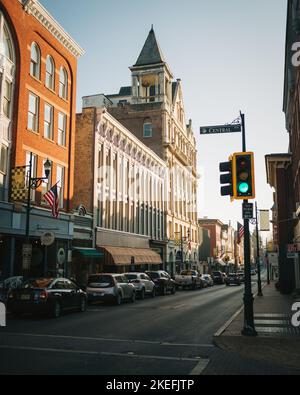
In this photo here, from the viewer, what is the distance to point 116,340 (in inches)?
470

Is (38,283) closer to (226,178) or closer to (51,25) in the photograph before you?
(226,178)

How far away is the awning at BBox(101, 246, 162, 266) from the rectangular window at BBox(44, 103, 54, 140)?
10.8 metres

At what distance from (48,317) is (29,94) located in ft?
50.2

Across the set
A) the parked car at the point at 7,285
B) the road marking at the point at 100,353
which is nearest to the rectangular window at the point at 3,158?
the parked car at the point at 7,285

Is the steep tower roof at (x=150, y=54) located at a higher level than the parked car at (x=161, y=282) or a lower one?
higher

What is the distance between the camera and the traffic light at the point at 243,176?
12.6 meters

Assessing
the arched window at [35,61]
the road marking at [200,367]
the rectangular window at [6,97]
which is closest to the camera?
the road marking at [200,367]

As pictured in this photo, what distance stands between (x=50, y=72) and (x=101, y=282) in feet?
50.0

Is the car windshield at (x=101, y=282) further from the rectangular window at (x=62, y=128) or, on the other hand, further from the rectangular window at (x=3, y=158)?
the rectangular window at (x=62, y=128)

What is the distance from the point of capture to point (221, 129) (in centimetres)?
1352

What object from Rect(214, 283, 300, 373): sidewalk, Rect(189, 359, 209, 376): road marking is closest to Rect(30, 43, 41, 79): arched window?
Rect(214, 283, 300, 373): sidewalk

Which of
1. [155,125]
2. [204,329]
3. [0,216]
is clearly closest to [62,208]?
[0,216]

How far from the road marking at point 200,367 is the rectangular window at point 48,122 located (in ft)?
74.5
